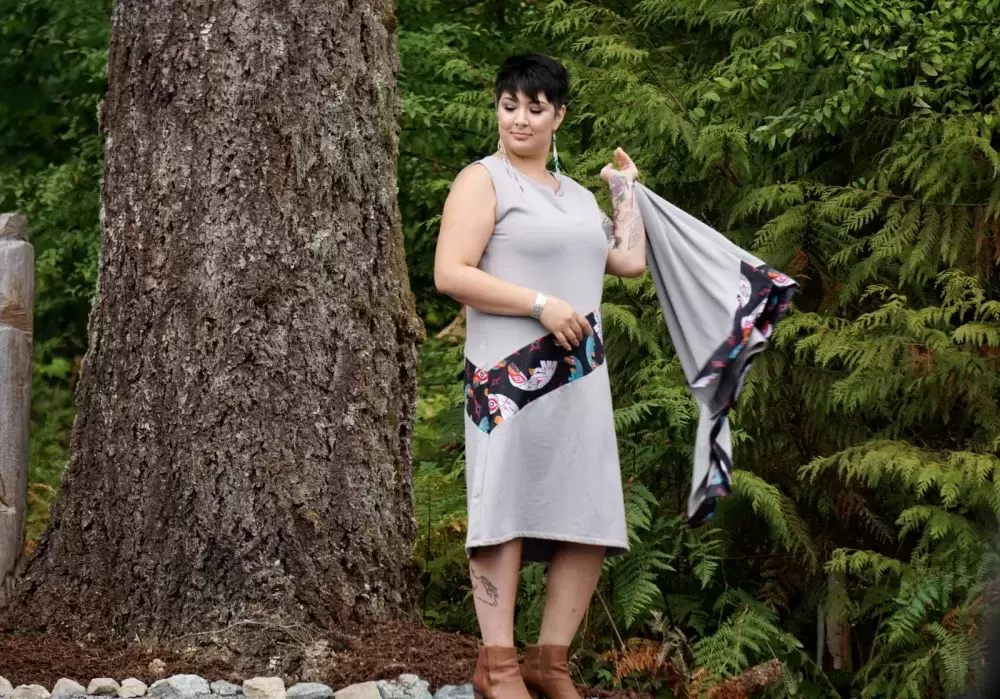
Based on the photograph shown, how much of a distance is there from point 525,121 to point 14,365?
3194 millimetres

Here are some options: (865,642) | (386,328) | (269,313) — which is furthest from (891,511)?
(269,313)

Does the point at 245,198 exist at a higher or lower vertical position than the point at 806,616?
higher

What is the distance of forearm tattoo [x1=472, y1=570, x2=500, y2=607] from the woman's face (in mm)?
1309

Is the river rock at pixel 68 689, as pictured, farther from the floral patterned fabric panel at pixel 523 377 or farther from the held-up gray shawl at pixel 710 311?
the held-up gray shawl at pixel 710 311

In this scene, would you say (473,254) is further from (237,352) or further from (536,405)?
(237,352)

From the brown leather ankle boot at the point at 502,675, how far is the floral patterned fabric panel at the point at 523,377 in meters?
0.67

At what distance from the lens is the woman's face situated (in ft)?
14.0

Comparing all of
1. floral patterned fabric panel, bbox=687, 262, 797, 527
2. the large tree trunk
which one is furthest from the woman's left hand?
the large tree trunk

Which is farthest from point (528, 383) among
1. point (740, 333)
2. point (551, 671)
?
point (551, 671)

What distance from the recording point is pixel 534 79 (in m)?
4.23

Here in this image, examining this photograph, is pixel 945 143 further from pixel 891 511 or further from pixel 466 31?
pixel 466 31

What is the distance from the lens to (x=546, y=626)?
4355 mm

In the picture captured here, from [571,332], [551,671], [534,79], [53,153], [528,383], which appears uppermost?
[53,153]

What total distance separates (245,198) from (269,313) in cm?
44
